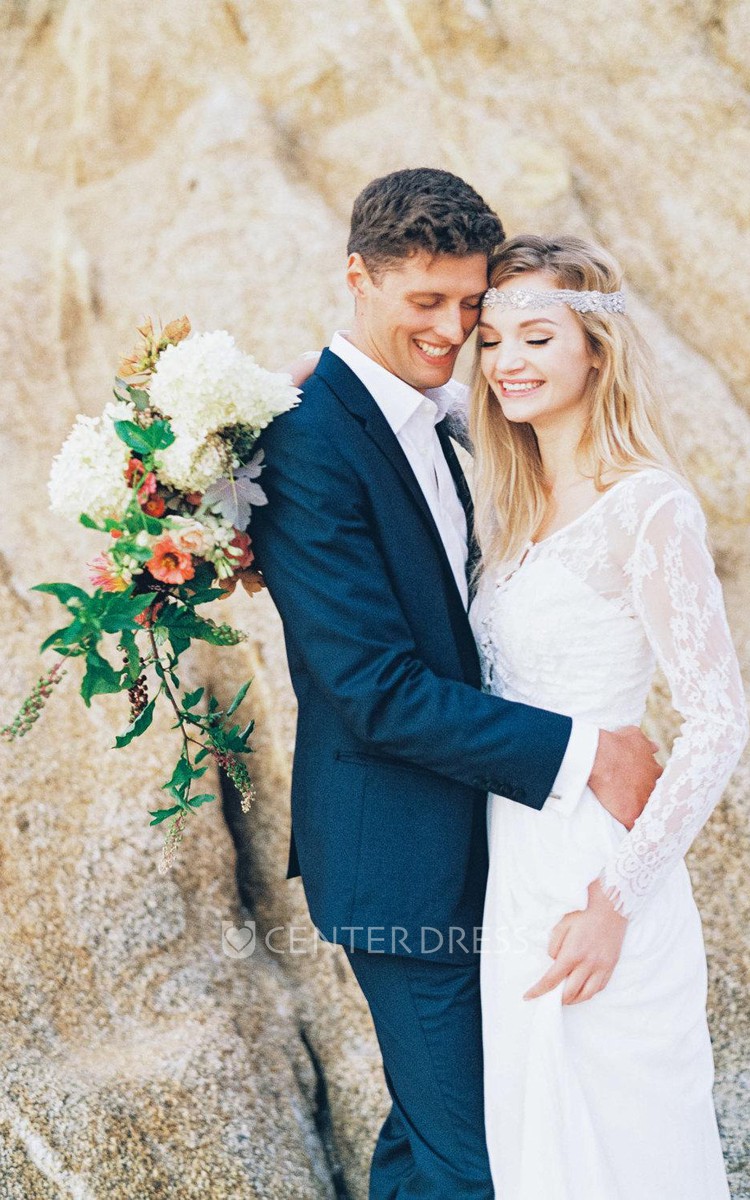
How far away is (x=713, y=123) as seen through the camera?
553cm

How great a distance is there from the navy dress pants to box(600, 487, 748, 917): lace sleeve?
57cm

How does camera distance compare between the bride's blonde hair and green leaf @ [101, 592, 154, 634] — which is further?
the bride's blonde hair

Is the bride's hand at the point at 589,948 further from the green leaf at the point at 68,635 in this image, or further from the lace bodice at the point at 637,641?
the green leaf at the point at 68,635

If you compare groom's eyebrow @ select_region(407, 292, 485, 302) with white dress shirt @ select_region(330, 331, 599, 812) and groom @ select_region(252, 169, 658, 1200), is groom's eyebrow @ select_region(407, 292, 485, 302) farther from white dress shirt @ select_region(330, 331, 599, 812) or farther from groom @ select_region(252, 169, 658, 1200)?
white dress shirt @ select_region(330, 331, 599, 812)

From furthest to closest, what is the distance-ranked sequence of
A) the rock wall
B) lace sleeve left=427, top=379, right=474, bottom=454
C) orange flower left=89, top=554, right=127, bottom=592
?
the rock wall → lace sleeve left=427, top=379, right=474, bottom=454 → orange flower left=89, top=554, right=127, bottom=592

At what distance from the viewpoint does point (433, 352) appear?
2914 mm

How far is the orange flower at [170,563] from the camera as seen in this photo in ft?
8.09

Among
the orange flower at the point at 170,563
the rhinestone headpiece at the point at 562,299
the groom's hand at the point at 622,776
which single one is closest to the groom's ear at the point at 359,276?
the rhinestone headpiece at the point at 562,299

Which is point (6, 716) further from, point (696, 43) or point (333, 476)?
point (696, 43)

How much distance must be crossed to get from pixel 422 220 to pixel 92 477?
3.47 feet

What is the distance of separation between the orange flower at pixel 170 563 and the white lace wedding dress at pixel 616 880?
2.74 feet

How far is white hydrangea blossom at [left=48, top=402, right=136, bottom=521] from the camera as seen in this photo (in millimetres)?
2428

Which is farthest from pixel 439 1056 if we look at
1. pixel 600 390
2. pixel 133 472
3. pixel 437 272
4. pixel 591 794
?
pixel 437 272

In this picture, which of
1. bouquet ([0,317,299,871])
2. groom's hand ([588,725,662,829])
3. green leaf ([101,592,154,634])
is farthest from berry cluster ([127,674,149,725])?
groom's hand ([588,725,662,829])
